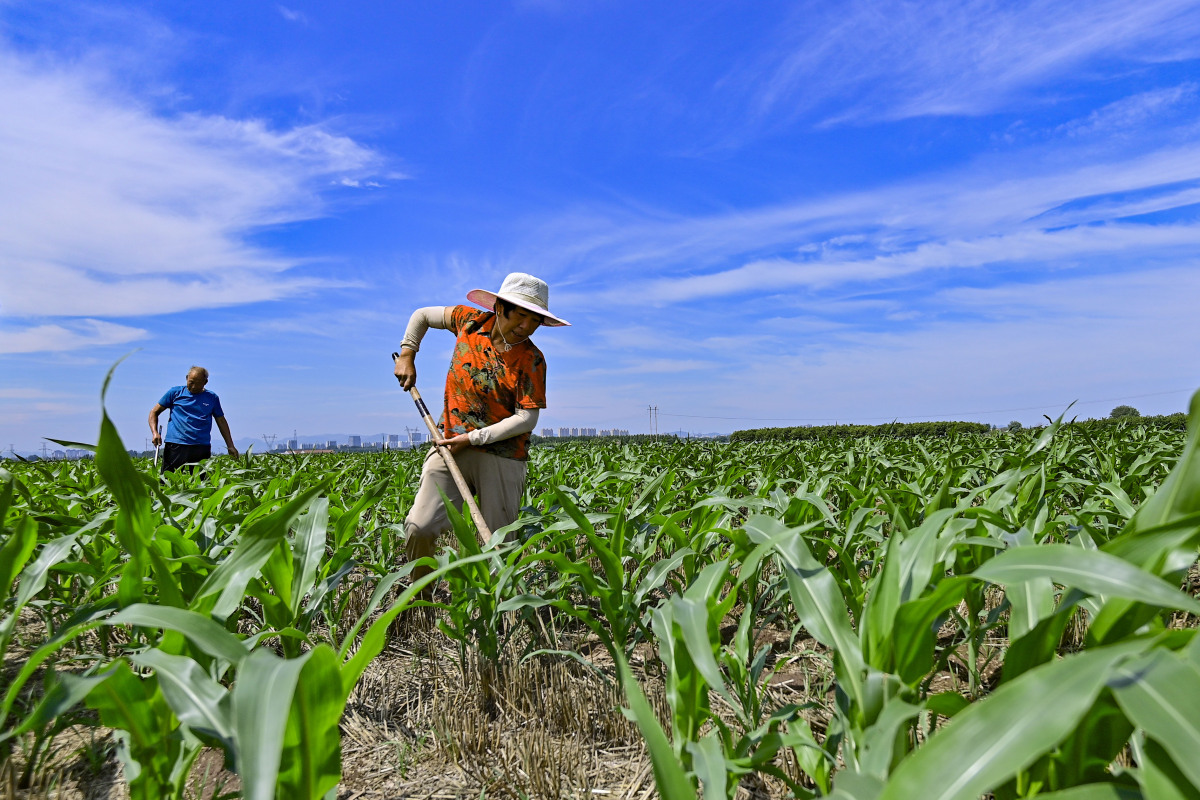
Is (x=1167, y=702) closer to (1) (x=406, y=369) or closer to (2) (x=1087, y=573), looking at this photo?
(2) (x=1087, y=573)

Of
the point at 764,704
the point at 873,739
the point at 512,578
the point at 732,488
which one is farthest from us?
the point at 732,488

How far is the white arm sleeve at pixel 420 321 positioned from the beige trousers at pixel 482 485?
2.40 feet

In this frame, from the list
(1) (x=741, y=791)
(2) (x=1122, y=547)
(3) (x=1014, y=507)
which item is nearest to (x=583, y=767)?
(1) (x=741, y=791)

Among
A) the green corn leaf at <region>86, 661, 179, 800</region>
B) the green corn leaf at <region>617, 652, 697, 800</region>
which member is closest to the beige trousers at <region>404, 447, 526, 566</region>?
the green corn leaf at <region>86, 661, 179, 800</region>

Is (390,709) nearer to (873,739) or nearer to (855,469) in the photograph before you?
(873,739)

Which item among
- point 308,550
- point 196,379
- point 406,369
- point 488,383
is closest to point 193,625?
point 308,550

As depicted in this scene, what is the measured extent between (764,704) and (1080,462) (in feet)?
15.3

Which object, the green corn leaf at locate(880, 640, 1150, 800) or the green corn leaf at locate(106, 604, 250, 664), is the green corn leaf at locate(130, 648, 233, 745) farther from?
the green corn leaf at locate(880, 640, 1150, 800)

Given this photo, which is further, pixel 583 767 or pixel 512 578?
pixel 512 578

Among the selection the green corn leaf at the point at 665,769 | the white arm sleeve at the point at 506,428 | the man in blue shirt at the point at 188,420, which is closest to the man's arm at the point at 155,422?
the man in blue shirt at the point at 188,420

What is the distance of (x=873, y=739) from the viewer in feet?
3.68

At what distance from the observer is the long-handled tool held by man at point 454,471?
312 cm

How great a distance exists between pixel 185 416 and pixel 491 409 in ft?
18.8

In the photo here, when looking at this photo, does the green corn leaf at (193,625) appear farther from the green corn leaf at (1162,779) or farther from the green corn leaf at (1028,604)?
the green corn leaf at (1028,604)
